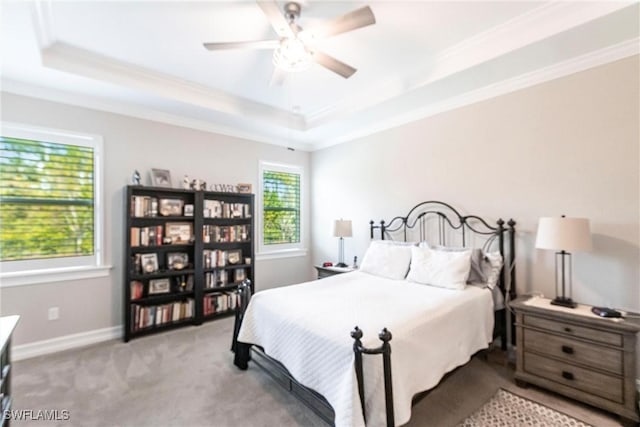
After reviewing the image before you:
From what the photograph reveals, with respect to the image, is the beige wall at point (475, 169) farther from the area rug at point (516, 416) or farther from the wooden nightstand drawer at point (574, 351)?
the area rug at point (516, 416)

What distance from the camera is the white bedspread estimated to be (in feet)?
5.01

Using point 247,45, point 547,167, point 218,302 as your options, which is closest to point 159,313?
point 218,302

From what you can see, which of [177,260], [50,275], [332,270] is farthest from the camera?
[332,270]

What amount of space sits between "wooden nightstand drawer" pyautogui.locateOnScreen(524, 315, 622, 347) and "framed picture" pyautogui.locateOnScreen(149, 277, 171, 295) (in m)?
3.71

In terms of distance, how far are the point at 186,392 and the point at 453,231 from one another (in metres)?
2.99

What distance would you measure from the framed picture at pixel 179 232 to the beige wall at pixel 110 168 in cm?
50

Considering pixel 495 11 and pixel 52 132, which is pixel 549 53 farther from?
pixel 52 132

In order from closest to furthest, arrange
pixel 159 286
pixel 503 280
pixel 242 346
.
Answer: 1. pixel 242 346
2. pixel 503 280
3. pixel 159 286

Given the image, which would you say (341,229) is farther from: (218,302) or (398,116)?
(218,302)

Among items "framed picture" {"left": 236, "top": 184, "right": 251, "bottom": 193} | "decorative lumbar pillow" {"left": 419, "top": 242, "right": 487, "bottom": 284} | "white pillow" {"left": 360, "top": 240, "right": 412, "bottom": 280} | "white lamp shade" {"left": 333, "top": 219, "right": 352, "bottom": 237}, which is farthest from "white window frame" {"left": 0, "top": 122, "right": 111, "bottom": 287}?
"decorative lumbar pillow" {"left": 419, "top": 242, "right": 487, "bottom": 284}

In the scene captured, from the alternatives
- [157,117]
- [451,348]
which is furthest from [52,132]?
[451,348]

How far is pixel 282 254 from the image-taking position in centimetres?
486

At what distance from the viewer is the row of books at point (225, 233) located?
388 centimetres

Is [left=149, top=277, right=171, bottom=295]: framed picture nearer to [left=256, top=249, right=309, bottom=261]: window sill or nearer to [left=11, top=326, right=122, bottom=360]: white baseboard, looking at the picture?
[left=11, top=326, right=122, bottom=360]: white baseboard
